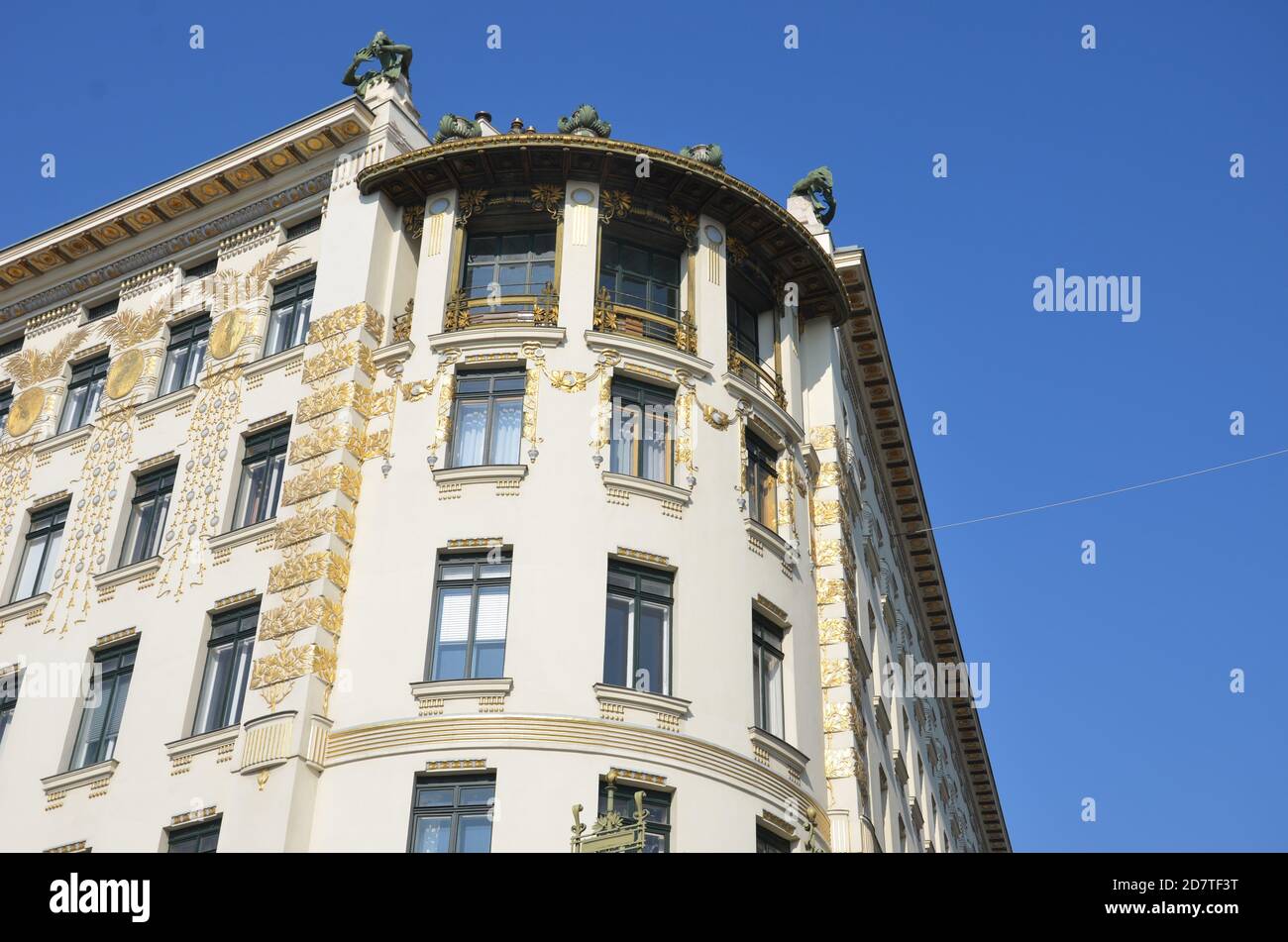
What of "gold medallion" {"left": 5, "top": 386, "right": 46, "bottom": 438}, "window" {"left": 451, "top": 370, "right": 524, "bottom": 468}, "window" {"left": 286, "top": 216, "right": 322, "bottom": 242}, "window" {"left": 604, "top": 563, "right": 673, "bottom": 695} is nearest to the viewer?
"window" {"left": 604, "top": 563, "right": 673, "bottom": 695}

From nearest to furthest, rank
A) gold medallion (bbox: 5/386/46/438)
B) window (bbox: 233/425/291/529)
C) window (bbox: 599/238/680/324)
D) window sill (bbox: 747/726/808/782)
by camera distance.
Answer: window sill (bbox: 747/726/808/782)
window (bbox: 233/425/291/529)
window (bbox: 599/238/680/324)
gold medallion (bbox: 5/386/46/438)

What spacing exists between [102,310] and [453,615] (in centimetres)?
1626

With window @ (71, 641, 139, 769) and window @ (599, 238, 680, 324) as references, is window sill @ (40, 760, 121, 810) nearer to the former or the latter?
window @ (71, 641, 139, 769)

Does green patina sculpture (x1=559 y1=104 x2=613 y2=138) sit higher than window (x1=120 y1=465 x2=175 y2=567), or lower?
higher

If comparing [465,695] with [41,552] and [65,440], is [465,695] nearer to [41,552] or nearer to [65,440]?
[41,552]

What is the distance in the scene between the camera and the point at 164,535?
32.4 metres

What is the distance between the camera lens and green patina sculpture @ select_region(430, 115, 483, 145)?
34.5 metres

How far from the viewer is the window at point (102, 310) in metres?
38.8

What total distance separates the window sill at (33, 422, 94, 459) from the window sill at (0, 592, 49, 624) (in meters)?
4.12

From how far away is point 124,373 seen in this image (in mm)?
36531

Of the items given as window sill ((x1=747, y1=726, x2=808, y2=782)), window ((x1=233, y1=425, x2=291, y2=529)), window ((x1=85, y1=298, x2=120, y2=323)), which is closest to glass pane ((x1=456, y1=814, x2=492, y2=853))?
window sill ((x1=747, y1=726, x2=808, y2=782))

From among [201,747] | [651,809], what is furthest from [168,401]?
[651,809]

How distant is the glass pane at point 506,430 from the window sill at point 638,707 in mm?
5314
